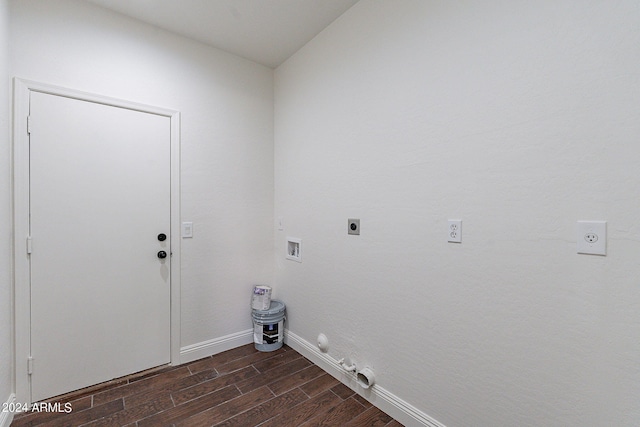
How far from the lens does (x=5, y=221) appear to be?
1.67 meters

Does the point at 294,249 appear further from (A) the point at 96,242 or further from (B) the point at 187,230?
(A) the point at 96,242

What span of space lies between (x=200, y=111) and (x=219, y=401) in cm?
222

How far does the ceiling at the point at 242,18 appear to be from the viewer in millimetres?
1984

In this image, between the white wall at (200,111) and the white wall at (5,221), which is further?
the white wall at (200,111)

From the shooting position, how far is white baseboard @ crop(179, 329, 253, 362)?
2379mm

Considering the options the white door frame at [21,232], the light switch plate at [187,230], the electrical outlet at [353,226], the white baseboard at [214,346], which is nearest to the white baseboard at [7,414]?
the white door frame at [21,232]

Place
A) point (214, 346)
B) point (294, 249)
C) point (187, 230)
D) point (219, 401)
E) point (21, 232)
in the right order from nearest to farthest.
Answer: point (21, 232) → point (219, 401) → point (187, 230) → point (214, 346) → point (294, 249)

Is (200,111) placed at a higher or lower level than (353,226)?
higher

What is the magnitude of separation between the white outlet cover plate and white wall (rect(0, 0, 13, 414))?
9.31 feet

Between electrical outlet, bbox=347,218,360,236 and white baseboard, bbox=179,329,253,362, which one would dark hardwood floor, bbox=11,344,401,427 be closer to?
white baseboard, bbox=179,329,253,362

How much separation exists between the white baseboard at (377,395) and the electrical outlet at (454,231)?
3.27ft

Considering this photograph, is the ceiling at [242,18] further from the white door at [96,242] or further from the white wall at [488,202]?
the white door at [96,242]

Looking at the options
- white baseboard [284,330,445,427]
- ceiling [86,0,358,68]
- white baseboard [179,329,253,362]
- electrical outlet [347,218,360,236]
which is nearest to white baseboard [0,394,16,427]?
white baseboard [179,329,253,362]

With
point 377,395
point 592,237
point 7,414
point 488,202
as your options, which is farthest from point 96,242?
point 592,237
